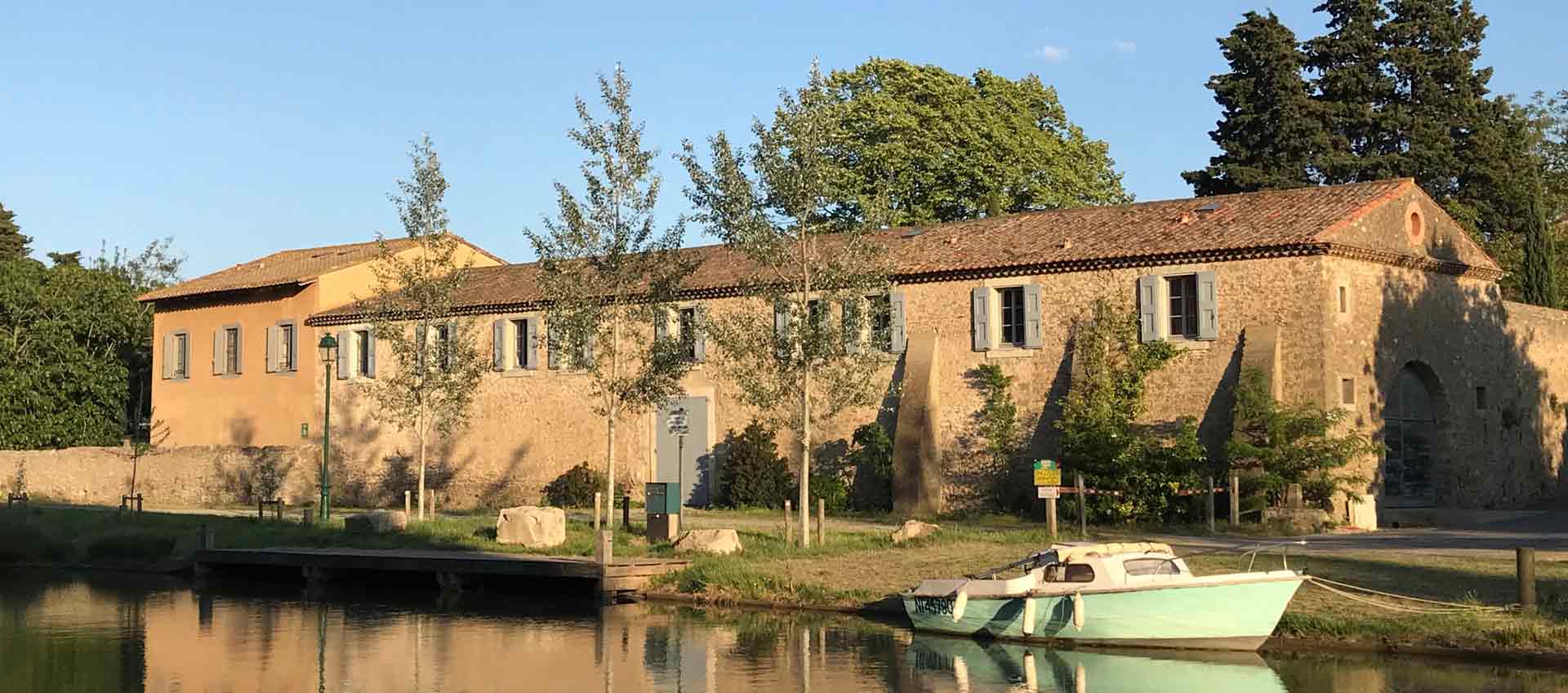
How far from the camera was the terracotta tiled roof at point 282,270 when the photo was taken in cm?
4612

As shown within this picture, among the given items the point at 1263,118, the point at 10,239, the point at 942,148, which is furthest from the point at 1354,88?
the point at 10,239

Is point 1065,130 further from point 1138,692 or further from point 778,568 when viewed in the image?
point 1138,692

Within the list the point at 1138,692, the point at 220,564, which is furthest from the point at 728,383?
the point at 1138,692

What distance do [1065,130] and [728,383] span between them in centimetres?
2146

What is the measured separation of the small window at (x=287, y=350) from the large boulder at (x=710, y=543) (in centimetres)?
2171

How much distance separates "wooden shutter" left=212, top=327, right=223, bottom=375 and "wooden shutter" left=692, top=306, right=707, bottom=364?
51.7ft

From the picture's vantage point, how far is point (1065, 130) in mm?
55406

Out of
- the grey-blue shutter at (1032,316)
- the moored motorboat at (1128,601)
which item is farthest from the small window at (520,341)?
the moored motorboat at (1128,601)

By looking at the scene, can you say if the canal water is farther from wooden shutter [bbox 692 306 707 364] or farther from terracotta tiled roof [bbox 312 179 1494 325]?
terracotta tiled roof [bbox 312 179 1494 325]

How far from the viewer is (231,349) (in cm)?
4734

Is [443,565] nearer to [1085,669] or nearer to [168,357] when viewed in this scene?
[1085,669]

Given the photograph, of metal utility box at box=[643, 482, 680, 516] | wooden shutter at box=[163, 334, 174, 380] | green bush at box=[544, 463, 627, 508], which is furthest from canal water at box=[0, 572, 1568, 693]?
wooden shutter at box=[163, 334, 174, 380]

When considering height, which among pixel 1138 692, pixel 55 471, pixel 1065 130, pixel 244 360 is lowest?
pixel 1138 692

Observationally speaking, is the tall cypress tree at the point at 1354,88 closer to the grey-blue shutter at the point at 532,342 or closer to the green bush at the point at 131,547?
the grey-blue shutter at the point at 532,342
